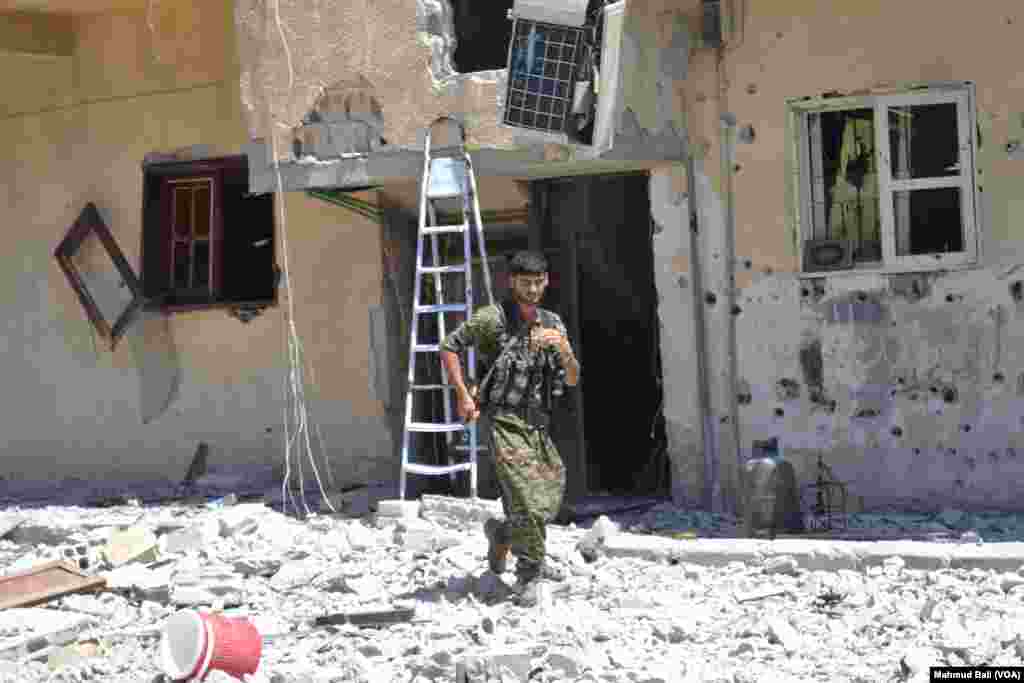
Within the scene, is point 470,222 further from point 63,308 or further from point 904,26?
point 63,308

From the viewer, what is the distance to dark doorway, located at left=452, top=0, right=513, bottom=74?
12.8m

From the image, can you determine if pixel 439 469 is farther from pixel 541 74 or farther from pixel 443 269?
pixel 541 74

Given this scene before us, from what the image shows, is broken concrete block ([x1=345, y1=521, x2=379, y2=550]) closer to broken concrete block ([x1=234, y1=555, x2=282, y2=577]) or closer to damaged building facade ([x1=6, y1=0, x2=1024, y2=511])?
broken concrete block ([x1=234, y1=555, x2=282, y2=577])

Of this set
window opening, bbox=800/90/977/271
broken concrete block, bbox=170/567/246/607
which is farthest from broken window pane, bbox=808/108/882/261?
broken concrete block, bbox=170/567/246/607

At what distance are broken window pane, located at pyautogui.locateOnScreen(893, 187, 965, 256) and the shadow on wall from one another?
5.53 metres

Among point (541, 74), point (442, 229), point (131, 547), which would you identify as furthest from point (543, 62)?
point (131, 547)

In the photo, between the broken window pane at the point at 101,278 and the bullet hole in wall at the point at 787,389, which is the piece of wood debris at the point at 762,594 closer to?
the bullet hole in wall at the point at 787,389

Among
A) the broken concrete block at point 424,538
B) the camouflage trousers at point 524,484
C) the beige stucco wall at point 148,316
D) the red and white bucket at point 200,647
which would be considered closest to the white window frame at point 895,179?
the broken concrete block at point 424,538

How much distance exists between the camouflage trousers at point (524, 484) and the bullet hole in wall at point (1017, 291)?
12.7 feet

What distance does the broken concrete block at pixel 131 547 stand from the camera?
31.9ft

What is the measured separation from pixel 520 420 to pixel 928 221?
4008 millimetres

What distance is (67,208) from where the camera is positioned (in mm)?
13680

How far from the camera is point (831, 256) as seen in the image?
1112 centimetres

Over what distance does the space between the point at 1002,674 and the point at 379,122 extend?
592 centimetres
